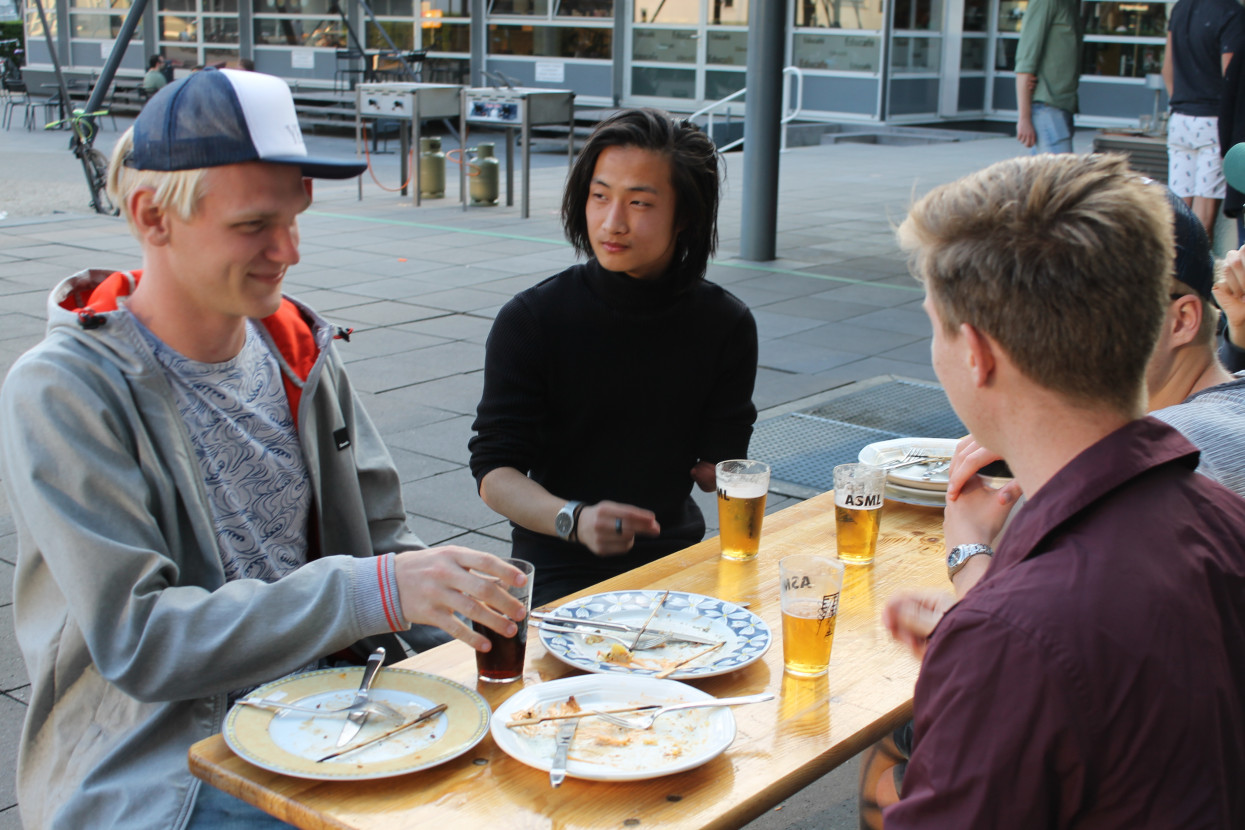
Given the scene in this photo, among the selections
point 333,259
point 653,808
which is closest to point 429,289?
point 333,259

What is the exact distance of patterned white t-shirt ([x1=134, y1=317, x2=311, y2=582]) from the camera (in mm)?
2027

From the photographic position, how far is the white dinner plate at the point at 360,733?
1543 millimetres

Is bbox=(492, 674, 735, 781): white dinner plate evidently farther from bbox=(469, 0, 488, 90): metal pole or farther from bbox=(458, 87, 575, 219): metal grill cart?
bbox=(469, 0, 488, 90): metal pole

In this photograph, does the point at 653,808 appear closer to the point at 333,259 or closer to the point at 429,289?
the point at 429,289

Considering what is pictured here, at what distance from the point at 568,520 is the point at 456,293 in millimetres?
6320

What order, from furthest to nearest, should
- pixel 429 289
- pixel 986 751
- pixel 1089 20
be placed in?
1. pixel 1089 20
2. pixel 429 289
3. pixel 986 751

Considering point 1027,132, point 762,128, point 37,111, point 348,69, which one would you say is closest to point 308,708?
point 762,128

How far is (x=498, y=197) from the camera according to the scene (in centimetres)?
1325

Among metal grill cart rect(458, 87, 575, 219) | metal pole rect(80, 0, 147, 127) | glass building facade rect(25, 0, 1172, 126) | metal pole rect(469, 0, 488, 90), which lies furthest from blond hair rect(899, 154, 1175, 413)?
metal pole rect(469, 0, 488, 90)

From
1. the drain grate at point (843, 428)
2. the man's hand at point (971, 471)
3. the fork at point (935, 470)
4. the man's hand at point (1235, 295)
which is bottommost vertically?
the drain grate at point (843, 428)

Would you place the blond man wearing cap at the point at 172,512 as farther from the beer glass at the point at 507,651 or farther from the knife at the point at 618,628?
the knife at the point at 618,628

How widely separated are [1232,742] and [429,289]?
786cm

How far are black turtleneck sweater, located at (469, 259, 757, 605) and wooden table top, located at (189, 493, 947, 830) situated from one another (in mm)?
625

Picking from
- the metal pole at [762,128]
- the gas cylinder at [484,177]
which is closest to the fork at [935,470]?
the metal pole at [762,128]
